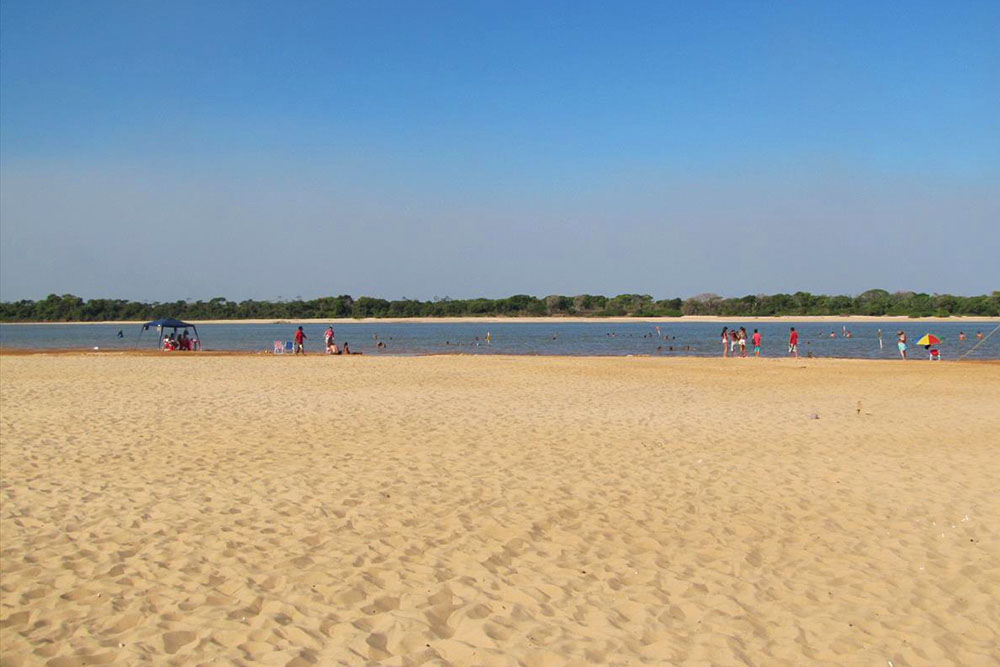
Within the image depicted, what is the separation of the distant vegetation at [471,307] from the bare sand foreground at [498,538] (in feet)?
466

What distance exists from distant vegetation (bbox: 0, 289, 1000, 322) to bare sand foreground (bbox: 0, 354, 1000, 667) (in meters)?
142

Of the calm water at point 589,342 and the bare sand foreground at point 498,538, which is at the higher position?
the bare sand foreground at point 498,538

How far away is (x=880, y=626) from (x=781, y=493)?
11.7 ft

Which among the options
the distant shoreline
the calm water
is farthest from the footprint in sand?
the distant shoreline

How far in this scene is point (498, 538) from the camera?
7082 millimetres

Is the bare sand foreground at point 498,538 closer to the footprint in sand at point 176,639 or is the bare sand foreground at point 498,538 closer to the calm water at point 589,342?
the footprint in sand at point 176,639

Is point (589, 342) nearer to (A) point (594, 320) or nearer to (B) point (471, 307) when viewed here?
(A) point (594, 320)

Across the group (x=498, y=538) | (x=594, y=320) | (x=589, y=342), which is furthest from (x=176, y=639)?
(x=594, y=320)

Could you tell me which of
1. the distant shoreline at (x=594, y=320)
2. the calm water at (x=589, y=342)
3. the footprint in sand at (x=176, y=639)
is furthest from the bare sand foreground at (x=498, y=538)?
the distant shoreline at (x=594, y=320)

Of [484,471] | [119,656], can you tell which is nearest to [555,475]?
[484,471]

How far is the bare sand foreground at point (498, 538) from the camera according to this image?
197 inches

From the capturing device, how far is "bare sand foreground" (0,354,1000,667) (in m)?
5.01

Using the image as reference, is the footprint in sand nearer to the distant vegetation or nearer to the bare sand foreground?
the bare sand foreground

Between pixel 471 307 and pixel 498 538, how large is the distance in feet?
547
